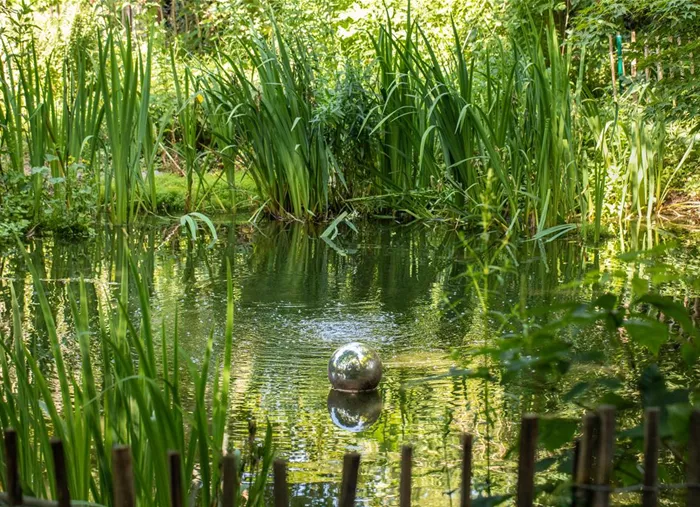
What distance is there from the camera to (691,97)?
22.5 feet

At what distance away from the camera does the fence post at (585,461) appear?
1.14 meters

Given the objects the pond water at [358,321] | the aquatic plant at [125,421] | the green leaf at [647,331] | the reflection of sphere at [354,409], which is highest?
the green leaf at [647,331]

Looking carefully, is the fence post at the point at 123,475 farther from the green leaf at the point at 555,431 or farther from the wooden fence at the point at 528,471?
the green leaf at the point at 555,431

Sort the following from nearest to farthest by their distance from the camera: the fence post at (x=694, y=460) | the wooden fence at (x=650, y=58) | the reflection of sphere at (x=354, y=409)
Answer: the fence post at (x=694, y=460)
the reflection of sphere at (x=354, y=409)
the wooden fence at (x=650, y=58)

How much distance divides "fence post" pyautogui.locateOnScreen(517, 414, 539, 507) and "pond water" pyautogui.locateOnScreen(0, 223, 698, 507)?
0.24m

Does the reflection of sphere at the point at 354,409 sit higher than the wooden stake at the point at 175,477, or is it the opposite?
the wooden stake at the point at 175,477

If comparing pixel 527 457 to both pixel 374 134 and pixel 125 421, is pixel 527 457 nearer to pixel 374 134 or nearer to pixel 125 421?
pixel 125 421

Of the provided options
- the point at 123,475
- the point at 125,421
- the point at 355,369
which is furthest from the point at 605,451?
the point at 355,369

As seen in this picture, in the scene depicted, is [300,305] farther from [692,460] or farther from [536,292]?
[692,460]

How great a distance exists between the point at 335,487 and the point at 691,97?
215 inches

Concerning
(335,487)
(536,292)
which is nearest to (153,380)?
(335,487)

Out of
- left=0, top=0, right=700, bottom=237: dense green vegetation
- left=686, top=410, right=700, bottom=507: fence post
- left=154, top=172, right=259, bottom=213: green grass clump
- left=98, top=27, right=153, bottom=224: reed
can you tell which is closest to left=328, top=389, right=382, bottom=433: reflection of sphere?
left=686, top=410, right=700, bottom=507: fence post

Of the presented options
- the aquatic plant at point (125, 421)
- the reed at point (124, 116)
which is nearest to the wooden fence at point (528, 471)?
the aquatic plant at point (125, 421)

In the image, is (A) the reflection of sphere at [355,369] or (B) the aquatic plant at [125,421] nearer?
(B) the aquatic plant at [125,421]
